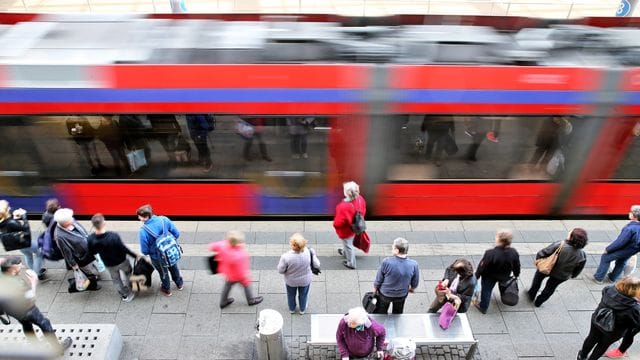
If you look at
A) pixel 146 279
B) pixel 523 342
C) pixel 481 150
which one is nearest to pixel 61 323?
pixel 146 279

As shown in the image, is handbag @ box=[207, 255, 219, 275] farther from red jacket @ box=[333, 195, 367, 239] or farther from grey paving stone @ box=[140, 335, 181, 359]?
red jacket @ box=[333, 195, 367, 239]

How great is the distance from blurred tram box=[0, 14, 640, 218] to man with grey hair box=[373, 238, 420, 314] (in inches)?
89.0

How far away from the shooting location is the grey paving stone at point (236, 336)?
601 cm

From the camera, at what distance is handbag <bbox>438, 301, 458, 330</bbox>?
5.64m

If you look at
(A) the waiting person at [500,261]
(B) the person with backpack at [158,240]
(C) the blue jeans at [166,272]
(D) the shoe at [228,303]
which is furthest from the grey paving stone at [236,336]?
(A) the waiting person at [500,261]

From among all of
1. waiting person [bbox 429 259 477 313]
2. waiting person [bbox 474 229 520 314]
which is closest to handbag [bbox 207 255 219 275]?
waiting person [bbox 429 259 477 313]

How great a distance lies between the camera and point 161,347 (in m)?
6.05

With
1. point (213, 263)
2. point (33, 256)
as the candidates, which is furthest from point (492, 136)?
point (33, 256)

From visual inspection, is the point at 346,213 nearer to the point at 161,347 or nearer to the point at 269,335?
the point at 269,335

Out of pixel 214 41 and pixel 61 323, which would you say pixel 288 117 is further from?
pixel 61 323

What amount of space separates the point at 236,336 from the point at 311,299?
111 cm

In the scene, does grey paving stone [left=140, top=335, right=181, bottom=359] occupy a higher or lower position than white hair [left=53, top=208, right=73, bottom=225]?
lower

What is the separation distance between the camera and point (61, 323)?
6.33m

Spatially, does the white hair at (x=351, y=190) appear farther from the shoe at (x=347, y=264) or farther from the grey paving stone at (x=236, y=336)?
the grey paving stone at (x=236, y=336)
